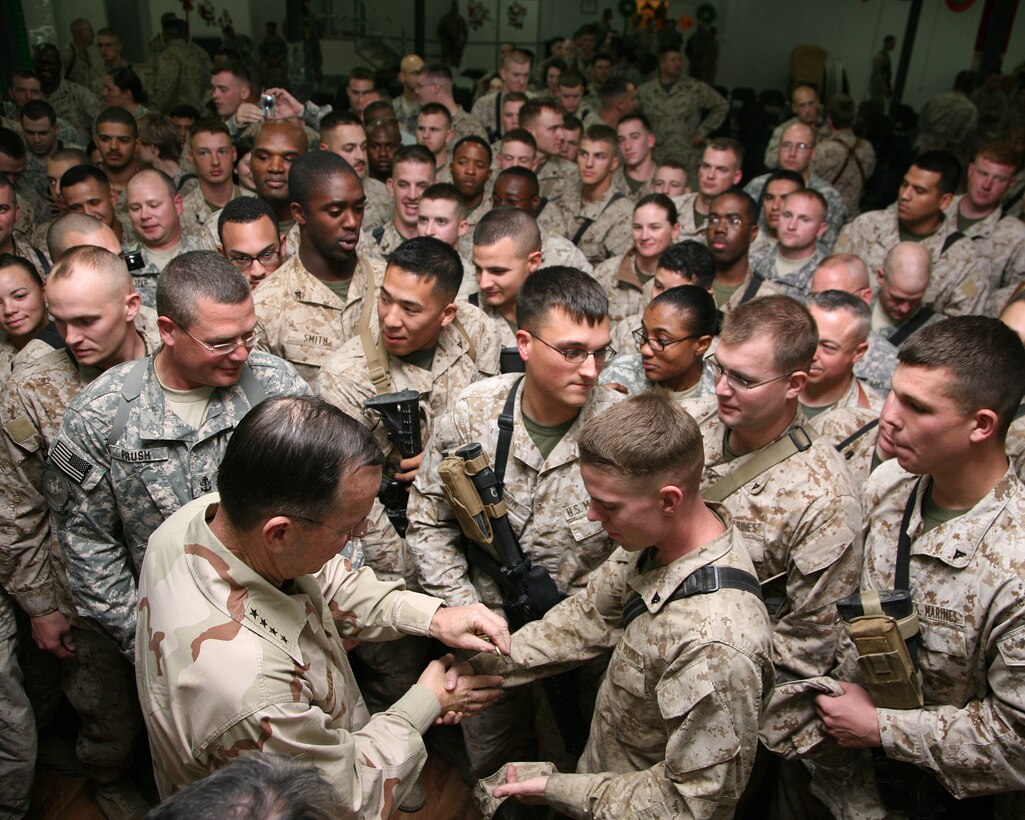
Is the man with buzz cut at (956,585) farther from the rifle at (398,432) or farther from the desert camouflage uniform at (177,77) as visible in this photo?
the desert camouflage uniform at (177,77)

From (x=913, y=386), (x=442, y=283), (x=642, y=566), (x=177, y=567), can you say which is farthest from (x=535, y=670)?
(x=442, y=283)

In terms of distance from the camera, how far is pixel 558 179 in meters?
7.15

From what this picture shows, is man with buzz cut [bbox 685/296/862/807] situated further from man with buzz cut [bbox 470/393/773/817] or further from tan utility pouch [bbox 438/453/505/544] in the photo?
tan utility pouch [bbox 438/453/505/544]

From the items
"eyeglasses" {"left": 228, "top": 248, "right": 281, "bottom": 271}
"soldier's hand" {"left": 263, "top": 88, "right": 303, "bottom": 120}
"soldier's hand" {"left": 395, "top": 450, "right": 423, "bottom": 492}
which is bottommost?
"soldier's hand" {"left": 395, "top": 450, "right": 423, "bottom": 492}

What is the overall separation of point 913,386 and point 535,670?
1.41 metres

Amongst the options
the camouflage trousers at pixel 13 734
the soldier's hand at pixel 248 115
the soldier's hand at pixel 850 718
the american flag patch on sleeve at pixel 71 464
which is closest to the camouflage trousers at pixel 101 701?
the camouflage trousers at pixel 13 734

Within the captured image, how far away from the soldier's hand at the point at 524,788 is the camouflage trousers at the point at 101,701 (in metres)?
1.71

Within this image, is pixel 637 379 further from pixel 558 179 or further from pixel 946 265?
pixel 558 179

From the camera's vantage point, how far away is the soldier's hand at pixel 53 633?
9.58ft

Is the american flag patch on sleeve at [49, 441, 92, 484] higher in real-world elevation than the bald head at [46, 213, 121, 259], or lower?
lower

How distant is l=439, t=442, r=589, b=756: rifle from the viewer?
254cm

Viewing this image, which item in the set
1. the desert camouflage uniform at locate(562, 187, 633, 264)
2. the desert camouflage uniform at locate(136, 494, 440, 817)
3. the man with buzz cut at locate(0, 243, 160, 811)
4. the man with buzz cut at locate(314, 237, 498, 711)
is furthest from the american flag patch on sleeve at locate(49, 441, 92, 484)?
the desert camouflage uniform at locate(562, 187, 633, 264)

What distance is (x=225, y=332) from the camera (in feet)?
8.11

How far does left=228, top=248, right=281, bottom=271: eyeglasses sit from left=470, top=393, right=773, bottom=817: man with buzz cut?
2.57 metres
